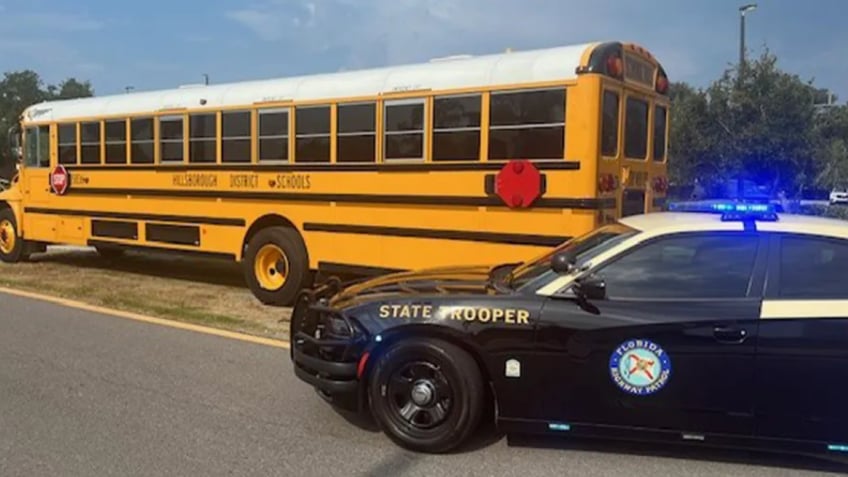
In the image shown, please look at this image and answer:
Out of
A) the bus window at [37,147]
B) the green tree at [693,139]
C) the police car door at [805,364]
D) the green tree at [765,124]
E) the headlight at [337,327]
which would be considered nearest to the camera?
the police car door at [805,364]

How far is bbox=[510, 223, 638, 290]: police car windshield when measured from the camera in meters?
4.45

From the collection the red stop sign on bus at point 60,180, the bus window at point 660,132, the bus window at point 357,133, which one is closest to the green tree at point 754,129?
the bus window at point 660,132

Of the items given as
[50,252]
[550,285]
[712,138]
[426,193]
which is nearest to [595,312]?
[550,285]

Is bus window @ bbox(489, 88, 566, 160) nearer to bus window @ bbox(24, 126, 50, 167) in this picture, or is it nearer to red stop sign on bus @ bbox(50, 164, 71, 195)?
red stop sign on bus @ bbox(50, 164, 71, 195)

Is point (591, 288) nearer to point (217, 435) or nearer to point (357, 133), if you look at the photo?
point (217, 435)

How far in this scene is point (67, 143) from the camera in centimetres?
1139

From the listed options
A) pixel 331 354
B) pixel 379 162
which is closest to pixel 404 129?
pixel 379 162

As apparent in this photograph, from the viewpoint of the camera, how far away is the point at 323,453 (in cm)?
429

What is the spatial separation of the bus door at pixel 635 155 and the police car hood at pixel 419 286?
111 inches

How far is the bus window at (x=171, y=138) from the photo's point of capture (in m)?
9.93

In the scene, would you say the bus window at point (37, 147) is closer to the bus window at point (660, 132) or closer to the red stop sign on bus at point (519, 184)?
the red stop sign on bus at point (519, 184)

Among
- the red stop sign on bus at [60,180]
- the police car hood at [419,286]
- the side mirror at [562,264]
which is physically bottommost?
the police car hood at [419,286]

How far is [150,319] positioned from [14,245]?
601 centimetres

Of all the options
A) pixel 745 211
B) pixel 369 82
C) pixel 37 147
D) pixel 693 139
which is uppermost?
pixel 693 139
